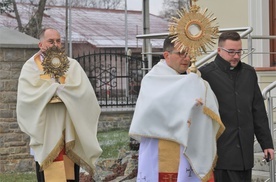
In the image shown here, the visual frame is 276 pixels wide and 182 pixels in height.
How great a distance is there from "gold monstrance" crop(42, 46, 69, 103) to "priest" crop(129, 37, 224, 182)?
5.49ft

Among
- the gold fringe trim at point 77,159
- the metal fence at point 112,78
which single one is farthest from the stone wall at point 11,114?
the metal fence at point 112,78

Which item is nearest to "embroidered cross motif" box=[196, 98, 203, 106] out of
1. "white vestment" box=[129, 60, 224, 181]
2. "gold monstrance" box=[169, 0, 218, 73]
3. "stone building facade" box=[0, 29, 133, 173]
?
"white vestment" box=[129, 60, 224, 181]

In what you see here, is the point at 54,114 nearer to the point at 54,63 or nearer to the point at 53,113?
the point at 53,113

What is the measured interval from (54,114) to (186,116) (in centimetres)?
216

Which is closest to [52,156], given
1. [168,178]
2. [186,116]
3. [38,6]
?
[168,178]

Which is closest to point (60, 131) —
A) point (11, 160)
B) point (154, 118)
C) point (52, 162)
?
point (52, 162)

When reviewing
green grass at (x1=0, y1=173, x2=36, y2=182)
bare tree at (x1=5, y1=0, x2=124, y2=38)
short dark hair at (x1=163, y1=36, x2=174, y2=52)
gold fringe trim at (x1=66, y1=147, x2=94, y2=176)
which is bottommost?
green grass at (x1=0, y1=173, x2=36, y2=182)

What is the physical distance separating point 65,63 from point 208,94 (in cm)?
212

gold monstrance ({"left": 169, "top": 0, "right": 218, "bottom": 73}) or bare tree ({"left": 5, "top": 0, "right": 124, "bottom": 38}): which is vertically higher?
bare tree ({"left": 5, "top": 0, "right": 124, "bottom": 38})

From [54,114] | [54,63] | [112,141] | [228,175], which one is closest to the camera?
[228,175]

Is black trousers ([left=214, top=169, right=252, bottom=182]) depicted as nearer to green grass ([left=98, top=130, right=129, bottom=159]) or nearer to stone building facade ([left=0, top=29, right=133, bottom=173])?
stone building facade ([left=0, top=29, right=133, bottom=173])

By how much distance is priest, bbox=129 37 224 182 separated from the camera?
520 centimetres

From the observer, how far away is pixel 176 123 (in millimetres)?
5180

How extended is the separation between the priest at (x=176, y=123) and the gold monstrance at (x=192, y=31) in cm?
6
